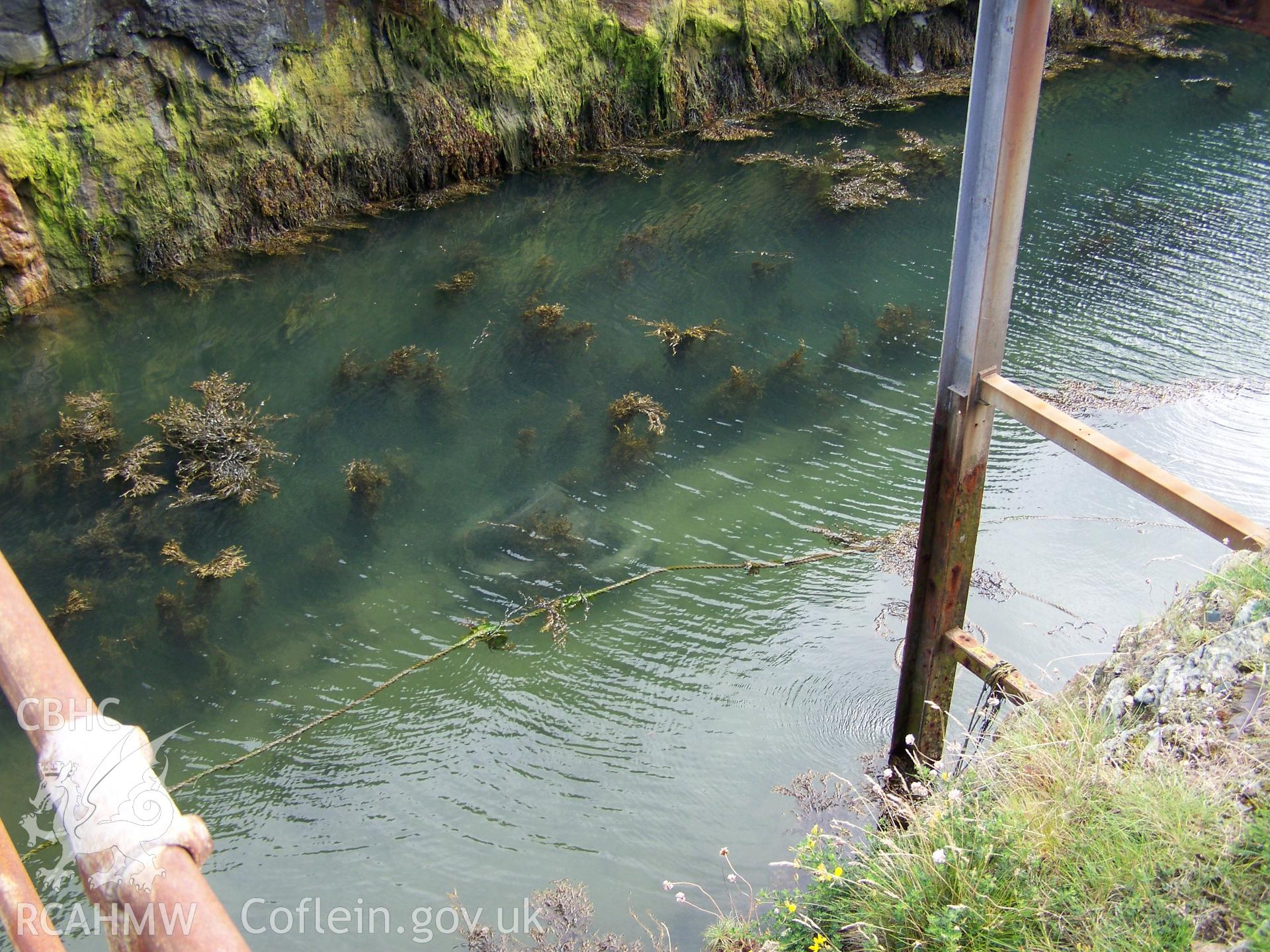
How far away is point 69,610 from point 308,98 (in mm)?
6288

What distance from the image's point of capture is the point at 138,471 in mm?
7125

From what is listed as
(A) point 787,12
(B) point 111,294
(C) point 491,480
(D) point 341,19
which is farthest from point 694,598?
(A) point 787,12

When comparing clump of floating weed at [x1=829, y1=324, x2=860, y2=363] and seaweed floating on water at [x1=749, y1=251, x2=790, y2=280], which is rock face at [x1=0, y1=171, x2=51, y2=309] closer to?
seaweed floating on water at [x1=749, y1=251, x2=790, y2=280]

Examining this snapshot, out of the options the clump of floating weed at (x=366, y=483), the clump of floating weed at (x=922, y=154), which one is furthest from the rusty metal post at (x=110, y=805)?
the clump of floating weed at (x=922, y=154)

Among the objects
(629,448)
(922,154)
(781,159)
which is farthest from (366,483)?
(922,154)

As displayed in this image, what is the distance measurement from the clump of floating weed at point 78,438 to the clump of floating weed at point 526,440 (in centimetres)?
308

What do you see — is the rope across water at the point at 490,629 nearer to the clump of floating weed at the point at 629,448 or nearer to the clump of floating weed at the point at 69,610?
the clump of floating weed at the point at 629,448

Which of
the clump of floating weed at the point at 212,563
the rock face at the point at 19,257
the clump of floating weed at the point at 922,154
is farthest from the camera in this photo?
the clump of floating weed at the point at 922,154

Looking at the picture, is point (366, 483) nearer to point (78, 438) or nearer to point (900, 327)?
point (78, 438)

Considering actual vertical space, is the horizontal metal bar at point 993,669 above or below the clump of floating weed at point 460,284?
below

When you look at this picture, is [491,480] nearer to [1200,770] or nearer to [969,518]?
[969,518]

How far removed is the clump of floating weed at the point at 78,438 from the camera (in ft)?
23.7

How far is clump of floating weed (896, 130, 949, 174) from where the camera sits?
11719 millimetres

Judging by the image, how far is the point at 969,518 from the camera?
13.5ft
